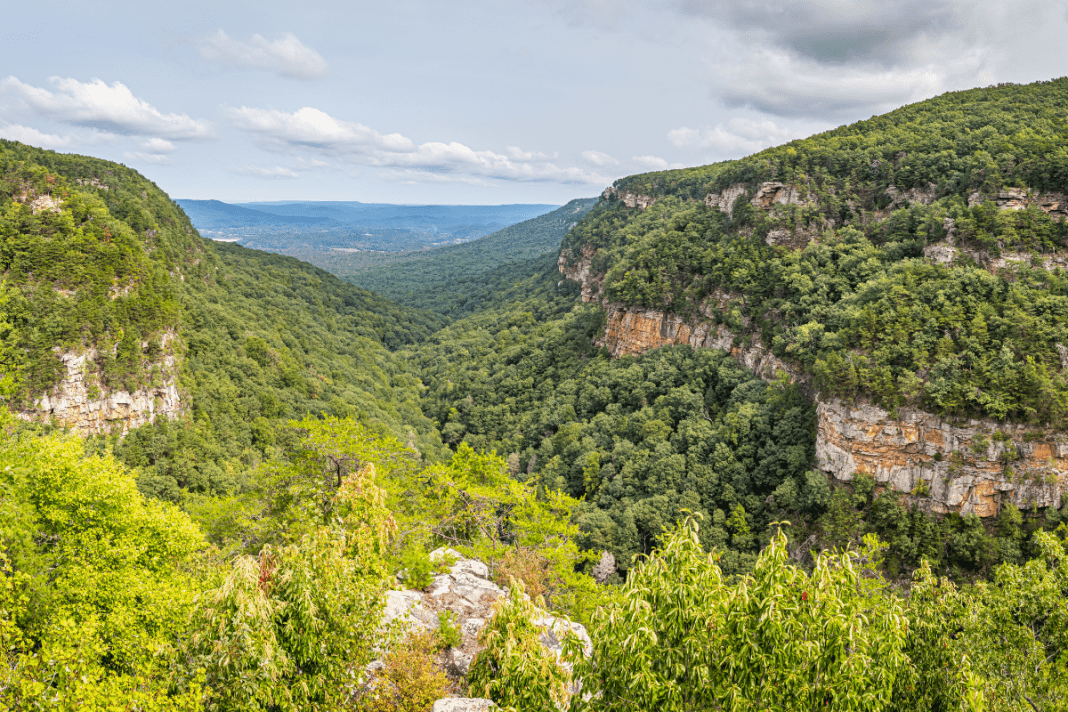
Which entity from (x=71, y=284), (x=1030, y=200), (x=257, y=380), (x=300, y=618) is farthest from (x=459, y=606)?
(x=257, y=380)

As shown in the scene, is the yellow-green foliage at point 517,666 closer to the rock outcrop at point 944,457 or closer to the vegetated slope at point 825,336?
the vegetated slope at point 825,336

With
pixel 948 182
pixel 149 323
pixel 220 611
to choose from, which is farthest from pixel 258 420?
pixel 948 182

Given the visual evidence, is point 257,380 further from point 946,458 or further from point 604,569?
point 946,458

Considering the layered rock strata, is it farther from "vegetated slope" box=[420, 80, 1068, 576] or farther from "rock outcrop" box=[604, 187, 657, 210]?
"rock outcrop" box=[604, 187, 657, 210]

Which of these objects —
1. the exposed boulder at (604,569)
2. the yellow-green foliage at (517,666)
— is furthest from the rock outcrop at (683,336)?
the yellow-green foliage at (517,666)

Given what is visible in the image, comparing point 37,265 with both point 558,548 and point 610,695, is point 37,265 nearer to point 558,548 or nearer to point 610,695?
point 558,548

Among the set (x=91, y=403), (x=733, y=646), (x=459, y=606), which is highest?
(x=733, y=646)

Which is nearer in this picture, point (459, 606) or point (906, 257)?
point (459, 606)
